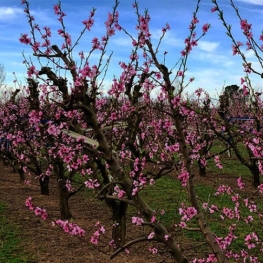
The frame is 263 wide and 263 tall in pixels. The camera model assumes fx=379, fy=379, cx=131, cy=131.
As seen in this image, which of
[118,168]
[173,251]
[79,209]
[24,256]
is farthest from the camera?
[79,209]

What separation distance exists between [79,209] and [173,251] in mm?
6625

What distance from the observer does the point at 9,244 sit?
7.42 m

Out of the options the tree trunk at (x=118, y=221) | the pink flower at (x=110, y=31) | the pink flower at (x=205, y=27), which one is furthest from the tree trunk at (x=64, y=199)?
the pink flower at (x=205, y=27)

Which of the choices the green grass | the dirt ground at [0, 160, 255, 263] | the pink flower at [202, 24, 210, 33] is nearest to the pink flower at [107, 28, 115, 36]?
the pink flower at [202, 24, 210, 33]

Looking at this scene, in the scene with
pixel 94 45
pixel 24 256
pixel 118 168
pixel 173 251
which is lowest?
pixel 24 256

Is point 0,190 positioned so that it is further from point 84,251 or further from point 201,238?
point 201,238

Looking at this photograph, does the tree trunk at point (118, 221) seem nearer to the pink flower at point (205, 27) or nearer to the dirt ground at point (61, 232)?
the dirt ground at point (61, 232)

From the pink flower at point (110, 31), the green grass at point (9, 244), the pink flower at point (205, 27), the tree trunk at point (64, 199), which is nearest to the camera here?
the pink flower at point (205, 27)

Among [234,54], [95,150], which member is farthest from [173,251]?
[234,54]

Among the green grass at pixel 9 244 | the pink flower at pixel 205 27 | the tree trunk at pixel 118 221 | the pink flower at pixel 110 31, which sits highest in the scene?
the pink flower at pixel 110 31

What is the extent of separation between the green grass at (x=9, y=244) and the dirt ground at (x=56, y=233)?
12 cm

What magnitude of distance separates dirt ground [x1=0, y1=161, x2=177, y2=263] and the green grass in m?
0.12

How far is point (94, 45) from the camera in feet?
20.3

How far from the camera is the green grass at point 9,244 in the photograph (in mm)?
6703
